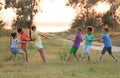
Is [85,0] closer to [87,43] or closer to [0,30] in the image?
[0,30]

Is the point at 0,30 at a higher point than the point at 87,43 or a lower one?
lower

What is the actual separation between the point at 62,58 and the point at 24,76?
511 cm

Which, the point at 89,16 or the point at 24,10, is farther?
the point at 89,16

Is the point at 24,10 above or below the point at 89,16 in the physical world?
above

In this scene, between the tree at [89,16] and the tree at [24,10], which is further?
the tree at [89,16]

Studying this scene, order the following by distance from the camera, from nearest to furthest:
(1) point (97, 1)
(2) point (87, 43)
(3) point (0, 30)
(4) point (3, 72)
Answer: (4) point (3, 72) → (2) point (87, 43) → (3) point (0, 30) → (1) point (97, 1)

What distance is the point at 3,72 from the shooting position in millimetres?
14078

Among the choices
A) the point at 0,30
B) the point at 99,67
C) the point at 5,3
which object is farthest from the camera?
the point at 0,30

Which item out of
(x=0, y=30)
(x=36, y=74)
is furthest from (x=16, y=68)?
(x=0, y=30)

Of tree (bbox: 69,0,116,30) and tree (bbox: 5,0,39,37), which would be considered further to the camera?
tree (bbox: 69,0,116,30)

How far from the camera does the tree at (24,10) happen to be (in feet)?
115

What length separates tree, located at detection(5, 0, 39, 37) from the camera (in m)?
35.0

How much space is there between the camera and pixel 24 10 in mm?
37250

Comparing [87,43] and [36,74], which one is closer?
[36,74]
